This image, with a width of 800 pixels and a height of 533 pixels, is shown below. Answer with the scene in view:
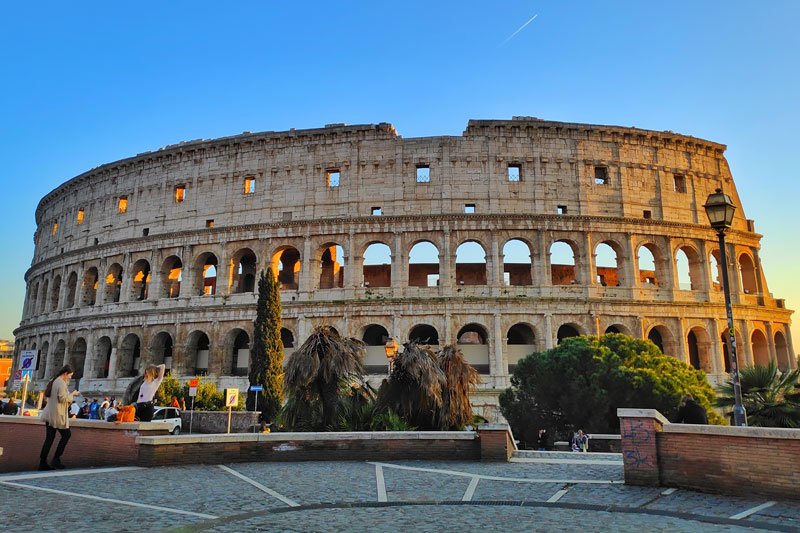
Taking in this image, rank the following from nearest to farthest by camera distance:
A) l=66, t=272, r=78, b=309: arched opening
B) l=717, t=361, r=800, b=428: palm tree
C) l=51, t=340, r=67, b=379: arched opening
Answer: l=717, t=361, r=800, b=428: palm tree
l=51, t=340, r=67, b=379: arched opening
l=66, t=272, r=78, b=309: arched opening

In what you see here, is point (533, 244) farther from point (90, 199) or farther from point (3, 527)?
point (90, 199)

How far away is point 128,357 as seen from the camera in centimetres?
3709

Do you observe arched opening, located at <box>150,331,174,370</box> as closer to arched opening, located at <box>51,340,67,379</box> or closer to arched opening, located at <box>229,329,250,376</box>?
arched opening, located at <box>229,329,250,376</box>

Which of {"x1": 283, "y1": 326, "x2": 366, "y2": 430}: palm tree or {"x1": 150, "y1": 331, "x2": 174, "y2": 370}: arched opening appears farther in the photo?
{"x1": 150, "y1": 331, "x2": 174, "y2": 370}: arched opening

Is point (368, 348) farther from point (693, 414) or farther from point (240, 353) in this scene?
point (693, 414)

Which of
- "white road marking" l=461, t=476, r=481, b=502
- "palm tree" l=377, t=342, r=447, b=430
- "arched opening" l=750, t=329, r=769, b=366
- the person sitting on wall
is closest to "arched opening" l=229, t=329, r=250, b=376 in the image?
"palm tree" l=377, t=342, r=447, b=430

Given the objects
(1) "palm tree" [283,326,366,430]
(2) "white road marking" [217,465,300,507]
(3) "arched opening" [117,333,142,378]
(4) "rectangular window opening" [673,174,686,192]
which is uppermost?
(4) "rectangular window opening" [673,174,686,192]

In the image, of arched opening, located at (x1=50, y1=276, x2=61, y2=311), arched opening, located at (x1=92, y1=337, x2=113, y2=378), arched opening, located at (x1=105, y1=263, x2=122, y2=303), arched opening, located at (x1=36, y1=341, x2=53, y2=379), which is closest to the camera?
arched opening, located at (x1=92, y1=337, x2=113, y2=378)

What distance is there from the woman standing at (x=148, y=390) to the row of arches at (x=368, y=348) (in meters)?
19.9

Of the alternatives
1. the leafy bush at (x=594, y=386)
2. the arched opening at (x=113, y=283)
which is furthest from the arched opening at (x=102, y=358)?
the leafy bush at (x=594, y=386)

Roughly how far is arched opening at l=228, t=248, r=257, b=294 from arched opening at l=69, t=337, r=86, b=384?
12.0m

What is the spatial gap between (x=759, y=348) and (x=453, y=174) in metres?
22.1

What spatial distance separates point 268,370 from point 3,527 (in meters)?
20.8

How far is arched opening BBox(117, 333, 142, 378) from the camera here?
3653 cm
